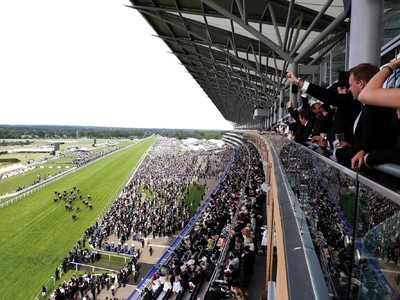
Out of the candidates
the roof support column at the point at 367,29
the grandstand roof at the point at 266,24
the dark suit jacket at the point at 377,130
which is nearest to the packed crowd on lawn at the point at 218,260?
the roof support column at the point at 367,29

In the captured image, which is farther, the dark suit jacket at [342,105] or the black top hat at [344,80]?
the black top hat at [344,80]

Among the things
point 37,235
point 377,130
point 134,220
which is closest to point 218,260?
point 377,130

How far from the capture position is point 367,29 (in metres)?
5.45

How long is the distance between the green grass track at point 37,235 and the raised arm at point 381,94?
18.2 metres

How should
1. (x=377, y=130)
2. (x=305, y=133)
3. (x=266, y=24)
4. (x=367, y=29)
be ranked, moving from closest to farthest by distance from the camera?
(x=377, y=130), (x=367, y=29), (x=305, y=133), (x=266, y=24)

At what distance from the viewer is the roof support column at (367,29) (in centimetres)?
540

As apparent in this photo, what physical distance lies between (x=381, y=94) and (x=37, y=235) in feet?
91.1

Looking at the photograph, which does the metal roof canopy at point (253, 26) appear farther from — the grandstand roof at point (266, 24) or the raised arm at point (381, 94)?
the raised arm at point (381, 94)

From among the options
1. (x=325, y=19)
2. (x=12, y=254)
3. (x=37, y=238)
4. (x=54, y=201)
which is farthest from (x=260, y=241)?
(x=54, y=201)

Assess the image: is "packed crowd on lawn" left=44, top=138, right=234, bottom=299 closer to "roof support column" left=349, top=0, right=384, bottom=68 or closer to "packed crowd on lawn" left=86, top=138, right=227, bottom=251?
"packed crowd on lawn" left=86, top=138, right=227, bottom=251

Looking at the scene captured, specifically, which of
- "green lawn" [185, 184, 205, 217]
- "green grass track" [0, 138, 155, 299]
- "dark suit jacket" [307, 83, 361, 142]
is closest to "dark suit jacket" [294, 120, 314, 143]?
"dark suit jacket" [307, 83, 361, 142]

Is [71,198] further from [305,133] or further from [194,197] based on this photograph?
[305,133]

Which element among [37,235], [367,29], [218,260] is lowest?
[37,235]

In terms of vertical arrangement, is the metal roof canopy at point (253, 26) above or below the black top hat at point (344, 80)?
above
